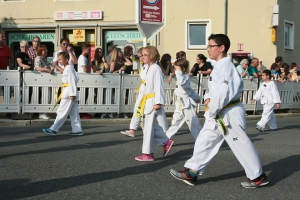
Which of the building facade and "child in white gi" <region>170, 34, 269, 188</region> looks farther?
the building facade

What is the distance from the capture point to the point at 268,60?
23625mm

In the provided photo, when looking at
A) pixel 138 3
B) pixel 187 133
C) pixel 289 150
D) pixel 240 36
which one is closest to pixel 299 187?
pixel 289 150

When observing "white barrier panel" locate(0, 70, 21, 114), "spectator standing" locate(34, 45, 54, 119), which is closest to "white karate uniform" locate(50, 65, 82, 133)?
"spectator standing" locate(34, 45, 54, 119)

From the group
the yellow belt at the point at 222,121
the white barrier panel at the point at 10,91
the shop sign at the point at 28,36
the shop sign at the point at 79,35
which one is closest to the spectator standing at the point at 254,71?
the white barrier panel at the point at 10,91

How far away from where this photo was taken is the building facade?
2345 cm

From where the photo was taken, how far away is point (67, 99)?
10648 mm

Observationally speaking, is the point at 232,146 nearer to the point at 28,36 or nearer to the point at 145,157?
the point at 145,157

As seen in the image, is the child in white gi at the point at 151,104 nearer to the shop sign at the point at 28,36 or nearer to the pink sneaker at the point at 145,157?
the pink sneaker at the point at 145,157

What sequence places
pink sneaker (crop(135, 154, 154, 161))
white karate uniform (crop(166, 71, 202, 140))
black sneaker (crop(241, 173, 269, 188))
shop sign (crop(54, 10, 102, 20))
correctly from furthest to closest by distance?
shop sign (crop(54, 10, 102, 20)) < white karate uniform (crop(166, 71, 202, 140)) < pink sneaker (crop(135, 154, 154, 161)) < black sneaker (crop(241, 173, 269, 188))

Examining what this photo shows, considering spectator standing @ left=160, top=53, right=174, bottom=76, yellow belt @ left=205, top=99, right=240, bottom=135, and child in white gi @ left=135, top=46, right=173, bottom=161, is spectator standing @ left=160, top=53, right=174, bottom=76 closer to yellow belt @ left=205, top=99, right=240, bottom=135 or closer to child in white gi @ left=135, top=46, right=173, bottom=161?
child in white gi @ left=135, top=46, right=173, bottom=161

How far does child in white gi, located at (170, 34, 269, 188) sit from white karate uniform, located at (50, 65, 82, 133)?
477 centimetres

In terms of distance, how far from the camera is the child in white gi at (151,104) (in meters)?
7.77

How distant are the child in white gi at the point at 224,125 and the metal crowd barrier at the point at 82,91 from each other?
7909mm

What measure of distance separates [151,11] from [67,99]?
4943 millimetres
